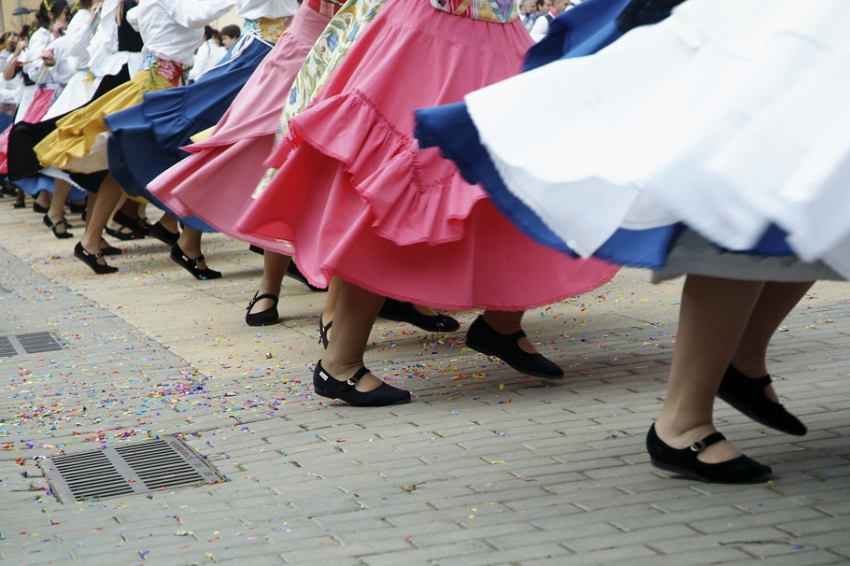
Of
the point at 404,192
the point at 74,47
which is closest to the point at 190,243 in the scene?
the point at 74,47

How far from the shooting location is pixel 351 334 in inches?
163

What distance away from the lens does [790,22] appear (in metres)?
2.39

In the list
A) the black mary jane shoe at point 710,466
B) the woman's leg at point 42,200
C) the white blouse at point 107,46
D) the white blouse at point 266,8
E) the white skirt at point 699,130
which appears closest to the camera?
the white skirt at point 699,130

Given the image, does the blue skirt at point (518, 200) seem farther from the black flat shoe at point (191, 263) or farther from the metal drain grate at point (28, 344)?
the black flat shoe at point (191, 263)

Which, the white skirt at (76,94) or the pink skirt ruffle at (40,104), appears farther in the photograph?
the pink skirt ruffle at (40,104)

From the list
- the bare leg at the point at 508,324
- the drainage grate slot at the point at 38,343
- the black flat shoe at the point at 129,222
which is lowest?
the black flat shoe at the point at 129,222

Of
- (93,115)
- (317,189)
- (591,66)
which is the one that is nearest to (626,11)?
(591,66)

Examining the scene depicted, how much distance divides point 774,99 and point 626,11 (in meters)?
0.61

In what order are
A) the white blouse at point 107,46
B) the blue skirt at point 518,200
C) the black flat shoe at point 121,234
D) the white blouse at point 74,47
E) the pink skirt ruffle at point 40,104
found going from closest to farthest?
the blue skirt at point 518,200 → the white blouse at point 107,46 → the white blouse at point 74,47 → the black flat shoe at point 121,234 → the pink skirt ruffle at point 40,104

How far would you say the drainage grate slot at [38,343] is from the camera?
5828 millimetres

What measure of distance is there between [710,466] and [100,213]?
6443 millimetres

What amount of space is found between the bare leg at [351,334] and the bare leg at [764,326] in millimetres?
1310

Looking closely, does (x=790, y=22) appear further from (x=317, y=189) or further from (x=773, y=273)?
(x=317, y=189)

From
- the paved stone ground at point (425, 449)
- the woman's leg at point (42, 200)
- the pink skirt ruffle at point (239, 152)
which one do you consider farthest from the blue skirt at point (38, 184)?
the pink skirt ruffle at point (239, 152)
